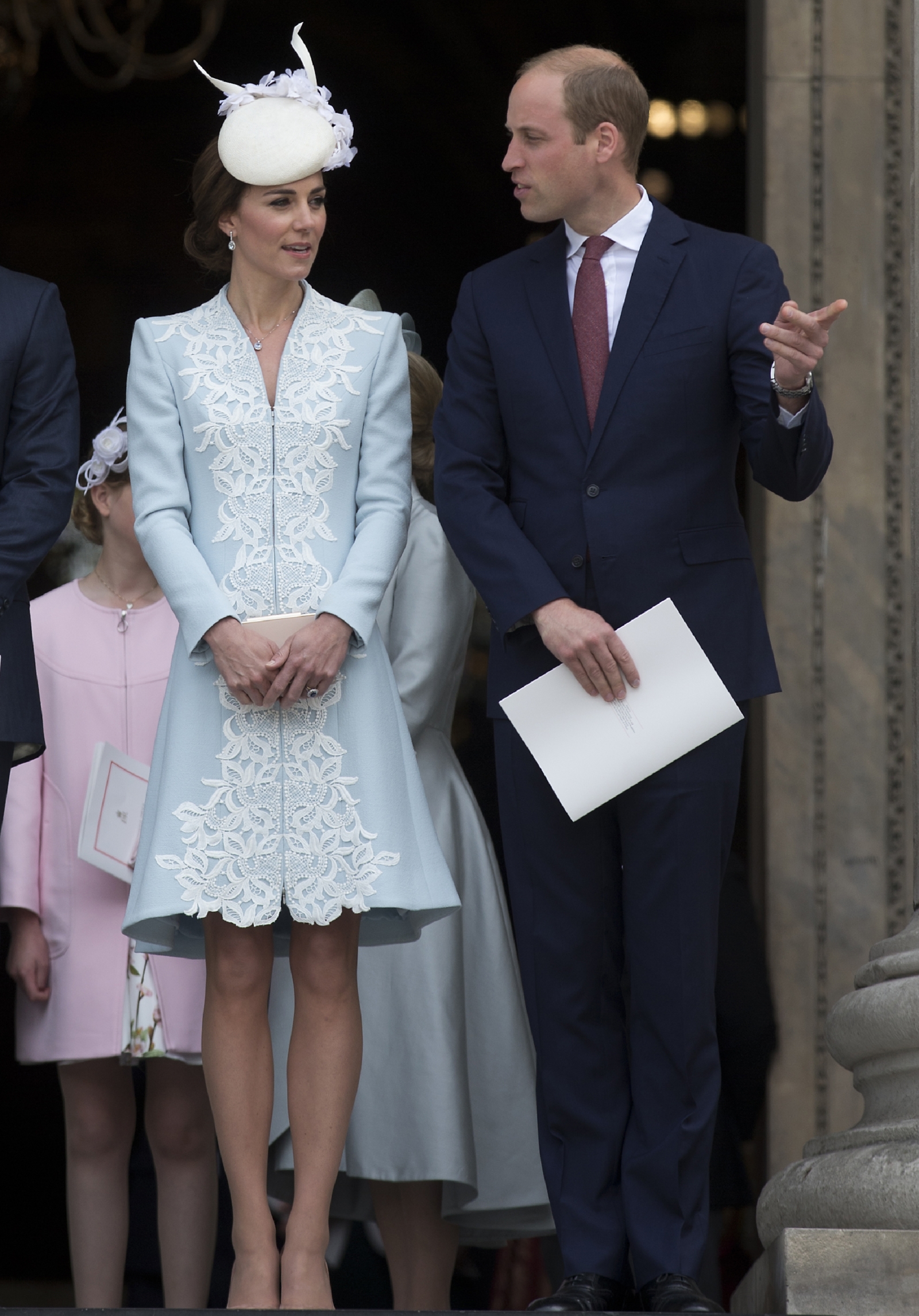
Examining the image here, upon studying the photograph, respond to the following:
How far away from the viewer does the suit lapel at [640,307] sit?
371 cm

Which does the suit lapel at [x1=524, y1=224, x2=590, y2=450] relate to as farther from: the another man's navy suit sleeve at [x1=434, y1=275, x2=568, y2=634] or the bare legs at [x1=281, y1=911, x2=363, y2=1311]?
the bare legs at [x1=281, y1=911, x2=363, y2=1311]

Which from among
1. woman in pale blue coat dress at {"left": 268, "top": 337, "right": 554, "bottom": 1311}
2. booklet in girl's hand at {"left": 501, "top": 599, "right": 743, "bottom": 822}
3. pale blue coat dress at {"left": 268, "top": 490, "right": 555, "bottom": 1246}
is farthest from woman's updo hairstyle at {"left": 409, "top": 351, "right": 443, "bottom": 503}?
booklet in girl's hand at {"left": 501, "top": 599, "right": 743, "bottom": 822}

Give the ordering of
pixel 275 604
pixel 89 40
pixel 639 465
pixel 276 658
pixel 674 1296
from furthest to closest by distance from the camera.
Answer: pixel 89 40 < pixel 639 465 < pixel 275 604 < pixel 276 658 < pixel 674 1296

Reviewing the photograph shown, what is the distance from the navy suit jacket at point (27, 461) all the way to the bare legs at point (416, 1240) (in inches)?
49.9

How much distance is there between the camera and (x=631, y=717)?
3607 millimetres

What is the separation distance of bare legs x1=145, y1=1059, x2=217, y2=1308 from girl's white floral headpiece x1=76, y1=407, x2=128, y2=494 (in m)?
1.39

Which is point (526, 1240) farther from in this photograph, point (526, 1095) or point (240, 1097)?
point (240, 1097)

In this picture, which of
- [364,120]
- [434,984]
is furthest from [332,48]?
[434,984]

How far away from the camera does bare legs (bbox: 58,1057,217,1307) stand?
4.27 meters

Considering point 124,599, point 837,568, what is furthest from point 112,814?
point 837,568

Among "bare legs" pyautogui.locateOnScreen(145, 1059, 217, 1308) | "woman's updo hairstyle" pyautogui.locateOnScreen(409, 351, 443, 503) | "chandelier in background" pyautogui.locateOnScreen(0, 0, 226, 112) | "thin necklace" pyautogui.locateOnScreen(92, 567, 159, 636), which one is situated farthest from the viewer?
"chandelier in background" pyautogui.locateOnScreen(0, 0, 226, 112)

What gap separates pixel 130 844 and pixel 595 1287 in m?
1.44

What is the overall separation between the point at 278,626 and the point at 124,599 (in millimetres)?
1351

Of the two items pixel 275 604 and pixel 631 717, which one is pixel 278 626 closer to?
pixel 275 604
